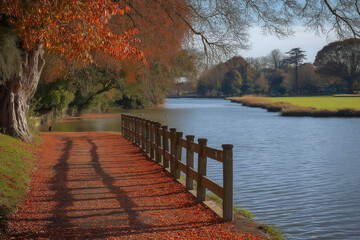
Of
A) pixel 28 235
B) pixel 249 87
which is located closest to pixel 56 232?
pixel 28 235

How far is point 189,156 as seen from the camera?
9688 mm

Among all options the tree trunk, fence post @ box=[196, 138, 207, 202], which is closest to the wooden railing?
fence post @ box=[196, 138, 207, 202]

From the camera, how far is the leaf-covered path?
22.4ft

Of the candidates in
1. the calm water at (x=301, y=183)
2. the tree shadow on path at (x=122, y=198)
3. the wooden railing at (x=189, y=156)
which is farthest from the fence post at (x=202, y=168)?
the calm water at (x=301, y=183)

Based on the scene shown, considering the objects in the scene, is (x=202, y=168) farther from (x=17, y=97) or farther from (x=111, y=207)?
(x=17, y=97)

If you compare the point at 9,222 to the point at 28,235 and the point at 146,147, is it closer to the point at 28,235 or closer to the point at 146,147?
the point at 28,235

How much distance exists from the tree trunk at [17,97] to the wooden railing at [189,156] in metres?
4.74

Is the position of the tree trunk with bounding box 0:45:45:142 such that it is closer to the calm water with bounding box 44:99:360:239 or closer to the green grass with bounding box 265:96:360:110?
the calm water with bounding box 44:99:360:239

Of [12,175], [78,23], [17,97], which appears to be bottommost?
[12,175]

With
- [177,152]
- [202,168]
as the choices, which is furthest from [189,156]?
[177,152]

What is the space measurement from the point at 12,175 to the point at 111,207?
3.12 metres

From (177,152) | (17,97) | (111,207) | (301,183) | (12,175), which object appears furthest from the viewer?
(17,97)

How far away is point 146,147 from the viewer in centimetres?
1648

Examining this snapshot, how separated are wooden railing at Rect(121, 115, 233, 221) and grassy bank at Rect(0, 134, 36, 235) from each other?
3.55m
